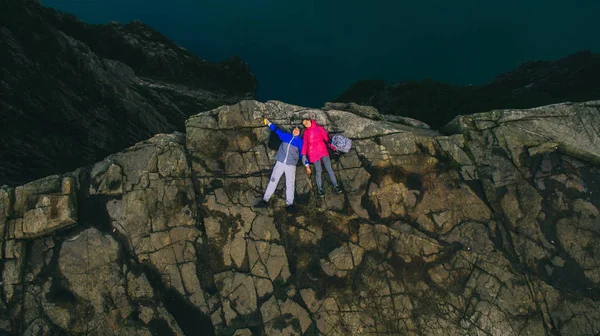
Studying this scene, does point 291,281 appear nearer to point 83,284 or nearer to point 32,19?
point 83,284

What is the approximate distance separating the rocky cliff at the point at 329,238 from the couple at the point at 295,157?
2.04 ft

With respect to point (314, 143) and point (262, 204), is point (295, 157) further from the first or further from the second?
point (262, 204)

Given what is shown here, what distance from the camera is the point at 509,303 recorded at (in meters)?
Answer: 12.5

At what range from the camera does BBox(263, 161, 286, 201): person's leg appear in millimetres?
14492

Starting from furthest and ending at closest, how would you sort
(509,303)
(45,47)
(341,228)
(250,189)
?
(45,47) → (250,189) → (341,228) → (509,303)

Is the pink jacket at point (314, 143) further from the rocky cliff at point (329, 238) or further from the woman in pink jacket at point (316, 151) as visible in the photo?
the rocky cliff at point (329, 238)

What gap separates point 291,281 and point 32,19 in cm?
3093

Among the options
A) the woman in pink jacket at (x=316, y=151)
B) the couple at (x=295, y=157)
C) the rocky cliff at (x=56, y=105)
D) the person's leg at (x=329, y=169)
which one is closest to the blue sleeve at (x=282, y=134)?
the couple at (x=295, y=157)

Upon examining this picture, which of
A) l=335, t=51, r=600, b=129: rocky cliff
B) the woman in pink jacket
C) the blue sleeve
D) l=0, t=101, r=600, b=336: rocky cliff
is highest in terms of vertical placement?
l=335, t=51, r=600, b=129: rocky cliff

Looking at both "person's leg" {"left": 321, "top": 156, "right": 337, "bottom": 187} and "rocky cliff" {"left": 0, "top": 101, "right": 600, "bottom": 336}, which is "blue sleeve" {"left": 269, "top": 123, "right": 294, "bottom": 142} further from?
"person's leg" {"left": 321, "top": 156, "right": 337, "bottom": 187}

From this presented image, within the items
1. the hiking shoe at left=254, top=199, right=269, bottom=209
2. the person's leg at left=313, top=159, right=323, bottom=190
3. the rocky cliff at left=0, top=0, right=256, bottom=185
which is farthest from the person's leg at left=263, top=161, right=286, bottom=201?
the rocky cliff at left=0, top=0, right=256, bottom=185

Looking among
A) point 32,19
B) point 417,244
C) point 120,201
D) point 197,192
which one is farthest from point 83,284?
point 32,19

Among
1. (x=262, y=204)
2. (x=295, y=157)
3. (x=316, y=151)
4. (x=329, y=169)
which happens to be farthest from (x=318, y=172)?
(x=262, y=204)

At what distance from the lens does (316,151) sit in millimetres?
14703
